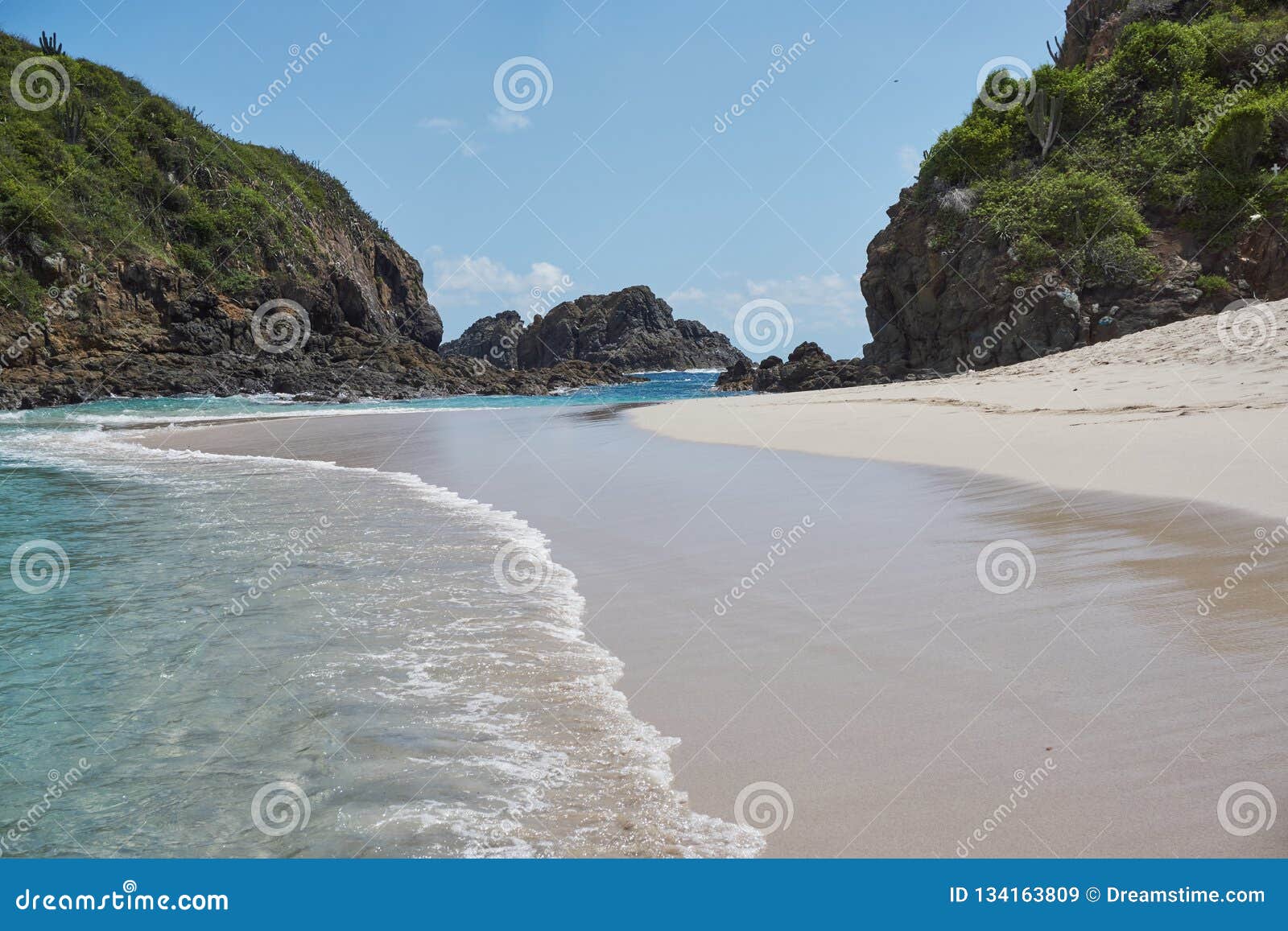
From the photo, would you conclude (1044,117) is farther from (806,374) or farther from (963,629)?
(963,629)

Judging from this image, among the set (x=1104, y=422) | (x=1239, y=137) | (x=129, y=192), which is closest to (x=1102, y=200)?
(x=1239, y=137)

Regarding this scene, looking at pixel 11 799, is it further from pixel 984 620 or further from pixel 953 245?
pixel 953 245

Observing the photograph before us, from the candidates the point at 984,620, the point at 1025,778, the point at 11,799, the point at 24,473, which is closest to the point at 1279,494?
the point at 984,620

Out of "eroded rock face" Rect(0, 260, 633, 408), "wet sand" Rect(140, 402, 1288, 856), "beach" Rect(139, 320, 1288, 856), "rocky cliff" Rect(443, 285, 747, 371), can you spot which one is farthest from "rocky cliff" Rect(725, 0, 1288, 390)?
"rocky cliff" Rect(443, 285, 747, 371)

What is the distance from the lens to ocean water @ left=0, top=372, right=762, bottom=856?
7.70ft

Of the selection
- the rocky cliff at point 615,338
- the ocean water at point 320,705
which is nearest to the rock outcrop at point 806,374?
the ocean water at point 320,705

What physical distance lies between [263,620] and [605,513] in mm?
3150

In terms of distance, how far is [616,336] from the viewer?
92.8 metres

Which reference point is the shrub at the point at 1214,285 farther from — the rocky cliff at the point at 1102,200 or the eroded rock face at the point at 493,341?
the eroded rock face at the point at 493,341

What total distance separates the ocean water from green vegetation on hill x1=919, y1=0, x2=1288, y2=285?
25.2 metres

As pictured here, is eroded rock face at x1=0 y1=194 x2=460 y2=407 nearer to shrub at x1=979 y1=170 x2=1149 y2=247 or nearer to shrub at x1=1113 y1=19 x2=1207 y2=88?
shrub at x1=979 y1=170 x2=1149 y2=247

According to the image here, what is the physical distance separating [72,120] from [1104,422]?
2021 inches

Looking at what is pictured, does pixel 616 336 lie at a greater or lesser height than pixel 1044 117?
lesser

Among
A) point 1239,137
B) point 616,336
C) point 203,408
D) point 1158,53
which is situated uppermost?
point 1158,53
